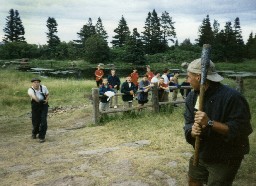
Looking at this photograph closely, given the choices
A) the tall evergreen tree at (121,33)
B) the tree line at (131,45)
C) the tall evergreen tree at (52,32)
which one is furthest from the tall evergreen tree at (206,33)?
the tall evergreen tree at (52,32)

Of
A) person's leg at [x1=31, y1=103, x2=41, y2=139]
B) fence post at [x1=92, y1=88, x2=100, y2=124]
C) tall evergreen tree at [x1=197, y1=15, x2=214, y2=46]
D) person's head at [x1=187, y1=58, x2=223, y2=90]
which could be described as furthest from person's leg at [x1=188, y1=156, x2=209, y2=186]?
tall evergreen tree at [x1=197, y1=15, x2=214, y2=46]

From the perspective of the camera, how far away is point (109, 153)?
7.61 meters

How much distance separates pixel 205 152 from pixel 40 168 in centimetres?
454

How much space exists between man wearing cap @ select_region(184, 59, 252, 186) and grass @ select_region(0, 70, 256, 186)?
247 centimetres

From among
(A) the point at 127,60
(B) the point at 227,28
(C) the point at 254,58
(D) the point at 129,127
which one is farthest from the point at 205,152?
(B) the point at 227,28

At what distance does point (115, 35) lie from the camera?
100m

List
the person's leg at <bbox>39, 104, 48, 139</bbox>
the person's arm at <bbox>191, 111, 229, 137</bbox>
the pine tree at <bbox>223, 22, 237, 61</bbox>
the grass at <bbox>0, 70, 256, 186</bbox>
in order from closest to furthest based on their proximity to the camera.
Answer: the person's arm at <bbox>191, 111, 229, 137</bbox>, the grass at <bbox>0, 70, 256, 186</bbox>, the person's leg at <bbox>39, 104, 48, 139</bbox>, the pine tree at <bbox>223, 22, 237, 61</bbox>

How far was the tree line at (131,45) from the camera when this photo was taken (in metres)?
72.6

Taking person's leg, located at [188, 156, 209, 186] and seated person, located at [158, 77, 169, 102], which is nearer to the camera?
person's leg, located at [188, 156, 209, 186]

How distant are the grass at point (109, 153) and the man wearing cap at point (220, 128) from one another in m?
2.47

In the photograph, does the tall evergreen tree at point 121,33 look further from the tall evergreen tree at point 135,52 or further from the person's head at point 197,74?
the person's head at point 197,74

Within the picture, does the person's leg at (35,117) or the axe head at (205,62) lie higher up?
the axe head at (205,62)

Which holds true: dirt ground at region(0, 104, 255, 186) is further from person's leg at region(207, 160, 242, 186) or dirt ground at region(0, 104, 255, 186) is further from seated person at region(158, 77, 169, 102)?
seated person at region(158, 77, 169, 102)

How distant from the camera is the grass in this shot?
20.2 ft
